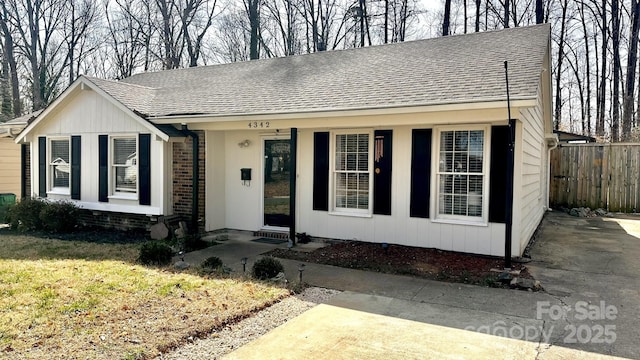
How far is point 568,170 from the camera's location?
47.3 ft

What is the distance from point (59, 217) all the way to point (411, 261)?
760 cm

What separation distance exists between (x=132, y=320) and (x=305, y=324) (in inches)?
66.7

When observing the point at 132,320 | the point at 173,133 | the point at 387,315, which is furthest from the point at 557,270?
the point at 173,133

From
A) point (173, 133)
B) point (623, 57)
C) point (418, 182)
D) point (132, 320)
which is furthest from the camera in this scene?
point (623, 57)

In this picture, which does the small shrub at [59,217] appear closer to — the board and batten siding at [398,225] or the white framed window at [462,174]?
the board and batten siding at [398,225]

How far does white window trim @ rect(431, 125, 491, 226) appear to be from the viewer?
710 cm

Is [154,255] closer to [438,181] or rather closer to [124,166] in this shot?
[124,166]

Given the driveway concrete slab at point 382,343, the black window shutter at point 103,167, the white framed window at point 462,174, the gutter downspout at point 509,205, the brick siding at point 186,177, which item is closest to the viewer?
the driveway concrete slab at point 382,343

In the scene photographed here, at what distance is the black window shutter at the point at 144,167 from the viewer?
9.31m

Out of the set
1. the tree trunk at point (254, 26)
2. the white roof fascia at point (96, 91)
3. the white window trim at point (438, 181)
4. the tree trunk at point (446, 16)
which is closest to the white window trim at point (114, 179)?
the white roof fascia at point (96, 91)

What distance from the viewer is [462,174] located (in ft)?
24.1

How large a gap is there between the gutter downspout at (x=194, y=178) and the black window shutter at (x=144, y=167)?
2.80 feet

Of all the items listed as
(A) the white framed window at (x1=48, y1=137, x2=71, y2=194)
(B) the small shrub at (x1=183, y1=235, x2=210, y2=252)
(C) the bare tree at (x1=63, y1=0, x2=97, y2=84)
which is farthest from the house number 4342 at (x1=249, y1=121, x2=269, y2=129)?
(C) the bare tree at (x1=63, y1=0, x2=97, y2=84)

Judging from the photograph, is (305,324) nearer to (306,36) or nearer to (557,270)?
Answer: (557,270)
